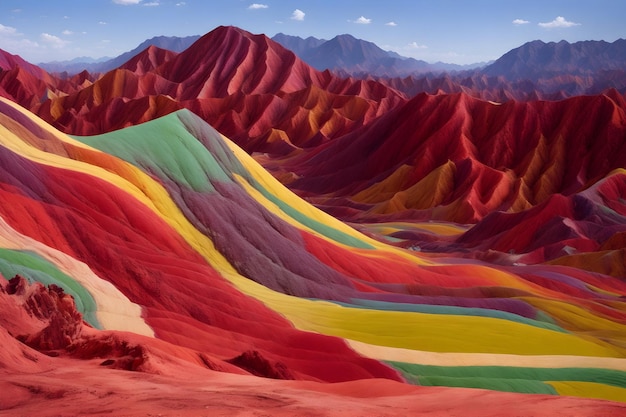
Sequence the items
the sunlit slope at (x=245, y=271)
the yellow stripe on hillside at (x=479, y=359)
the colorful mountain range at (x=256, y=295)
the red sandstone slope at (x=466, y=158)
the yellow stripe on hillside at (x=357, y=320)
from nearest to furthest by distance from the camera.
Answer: the colorful mountain range at (x=256, y=295), the sunlit slope at (x=245, y=271), the yellow stripe on hillside at (x=479, y=359), the yellow stripe on hillside at (x=357, y=320), the red sandstone slope at (x=466, y=158)

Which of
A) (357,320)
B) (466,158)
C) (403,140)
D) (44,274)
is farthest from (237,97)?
(44,274)

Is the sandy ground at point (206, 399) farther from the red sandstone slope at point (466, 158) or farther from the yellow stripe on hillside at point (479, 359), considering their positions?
the red sandstone slope at point (466, 158)

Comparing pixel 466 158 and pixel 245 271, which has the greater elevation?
pixel 466 158

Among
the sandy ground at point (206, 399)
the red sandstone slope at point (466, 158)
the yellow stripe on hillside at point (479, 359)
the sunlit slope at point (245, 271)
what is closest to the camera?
the sandy ground at point (206, 399)

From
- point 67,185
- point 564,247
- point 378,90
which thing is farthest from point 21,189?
point 378,90

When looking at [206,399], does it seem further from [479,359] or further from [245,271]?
[245,271]

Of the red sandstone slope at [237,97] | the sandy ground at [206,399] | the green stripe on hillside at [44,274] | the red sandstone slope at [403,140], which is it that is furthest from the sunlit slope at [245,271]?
the red sandstone slope at [237,97]

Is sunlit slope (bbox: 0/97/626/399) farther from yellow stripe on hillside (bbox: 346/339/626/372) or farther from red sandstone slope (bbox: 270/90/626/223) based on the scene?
red sandstone slope (bbox: 270/90/626/223)

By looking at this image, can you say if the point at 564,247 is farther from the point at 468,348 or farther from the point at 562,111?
the point at 562,111

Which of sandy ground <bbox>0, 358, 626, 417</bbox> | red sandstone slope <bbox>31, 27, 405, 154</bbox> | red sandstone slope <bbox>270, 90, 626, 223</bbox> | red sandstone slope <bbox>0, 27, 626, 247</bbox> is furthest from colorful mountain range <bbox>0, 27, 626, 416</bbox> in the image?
red sandstone slope <bbox>31, 27, 405, 154</bbox>
